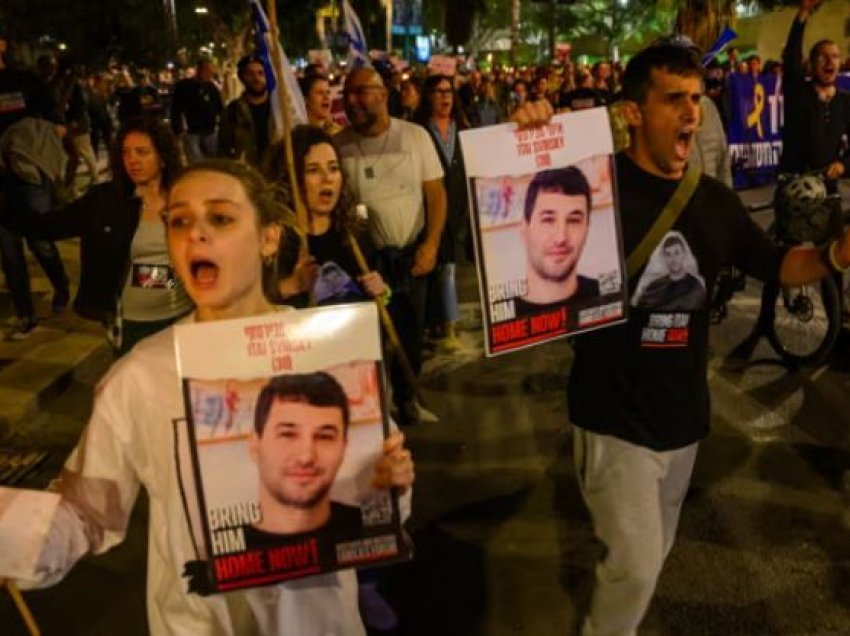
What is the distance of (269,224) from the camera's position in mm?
2189

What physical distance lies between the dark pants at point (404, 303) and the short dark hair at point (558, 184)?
263 cm

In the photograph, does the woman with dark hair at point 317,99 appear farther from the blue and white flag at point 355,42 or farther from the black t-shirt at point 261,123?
the blue and white flag at point 355,42

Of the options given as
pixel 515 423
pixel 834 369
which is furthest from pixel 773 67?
pixel 515 423

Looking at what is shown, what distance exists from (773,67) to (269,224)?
51.8ft

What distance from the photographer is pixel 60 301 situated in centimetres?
820

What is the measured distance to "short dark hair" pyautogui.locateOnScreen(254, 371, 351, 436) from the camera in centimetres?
186

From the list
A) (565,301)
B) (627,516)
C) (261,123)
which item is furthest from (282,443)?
(261,123)

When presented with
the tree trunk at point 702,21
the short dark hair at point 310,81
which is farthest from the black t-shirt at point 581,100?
the short dark hair at point 310,81

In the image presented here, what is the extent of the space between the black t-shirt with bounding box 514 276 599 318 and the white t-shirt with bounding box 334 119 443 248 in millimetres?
2739

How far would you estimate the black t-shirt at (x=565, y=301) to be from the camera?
8.71ft

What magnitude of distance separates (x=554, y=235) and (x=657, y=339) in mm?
468

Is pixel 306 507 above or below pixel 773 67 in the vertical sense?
below

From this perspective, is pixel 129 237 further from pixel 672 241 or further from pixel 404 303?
pixel 672 241

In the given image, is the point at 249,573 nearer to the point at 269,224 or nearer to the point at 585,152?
the point at 269,224
